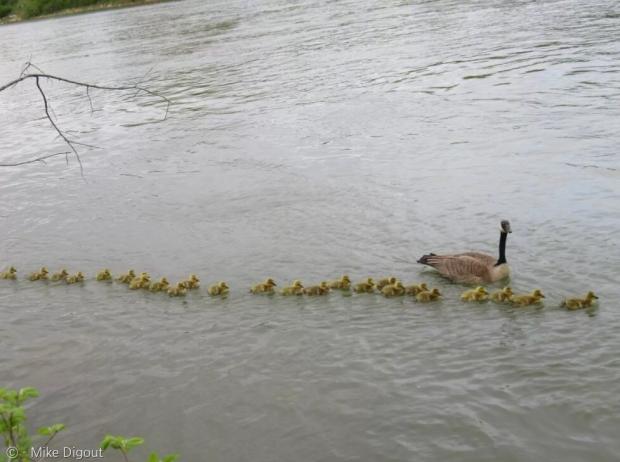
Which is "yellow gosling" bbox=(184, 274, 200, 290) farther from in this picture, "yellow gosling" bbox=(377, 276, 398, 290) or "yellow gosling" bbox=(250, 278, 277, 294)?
"yellow gosling" bbox=(377, 276, 398, 290)

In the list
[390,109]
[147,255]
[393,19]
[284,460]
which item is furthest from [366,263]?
[393,19]

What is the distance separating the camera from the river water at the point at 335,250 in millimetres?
A: 7074

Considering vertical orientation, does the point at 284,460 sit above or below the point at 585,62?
Answer: below

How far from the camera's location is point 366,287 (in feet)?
32.2

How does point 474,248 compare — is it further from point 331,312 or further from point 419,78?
point 419,78

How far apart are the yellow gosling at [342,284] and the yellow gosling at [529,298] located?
7.27 ft

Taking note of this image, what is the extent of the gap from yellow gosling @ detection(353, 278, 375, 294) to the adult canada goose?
3.33 ft

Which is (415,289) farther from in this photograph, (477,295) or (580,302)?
(580,302)

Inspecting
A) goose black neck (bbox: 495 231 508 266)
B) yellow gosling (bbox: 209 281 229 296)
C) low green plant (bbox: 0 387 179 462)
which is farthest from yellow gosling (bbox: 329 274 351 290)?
low green plant (bbox: 0 387 179 462)

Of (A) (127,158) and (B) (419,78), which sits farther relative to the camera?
(B) (419,78)

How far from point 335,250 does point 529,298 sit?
3.51m

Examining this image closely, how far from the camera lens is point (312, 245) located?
11859 mm

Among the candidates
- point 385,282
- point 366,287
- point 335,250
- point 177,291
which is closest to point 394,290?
point 385,282

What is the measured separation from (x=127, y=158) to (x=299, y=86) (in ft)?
25.3
